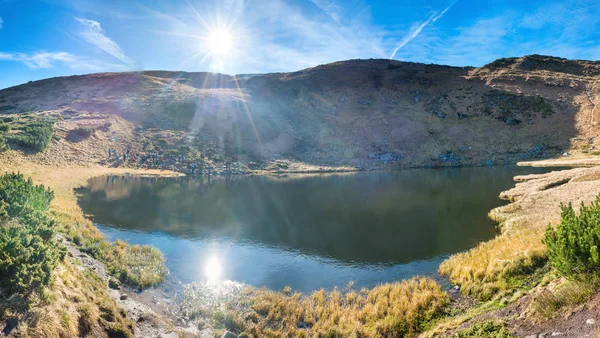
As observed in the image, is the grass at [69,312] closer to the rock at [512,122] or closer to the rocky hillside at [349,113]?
the rocky hillside at [349,113]

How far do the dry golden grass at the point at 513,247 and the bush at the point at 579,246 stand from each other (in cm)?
528

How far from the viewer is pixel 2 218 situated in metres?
14.0

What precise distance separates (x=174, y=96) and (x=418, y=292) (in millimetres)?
115585

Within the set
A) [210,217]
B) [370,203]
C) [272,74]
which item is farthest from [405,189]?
[272,74]

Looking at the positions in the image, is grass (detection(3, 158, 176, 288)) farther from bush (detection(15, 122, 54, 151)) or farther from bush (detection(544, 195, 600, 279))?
bush (detection(15, 122, 54, 151))

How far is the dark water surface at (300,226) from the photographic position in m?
23.0

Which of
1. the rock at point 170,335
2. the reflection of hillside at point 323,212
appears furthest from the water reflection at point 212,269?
the rock at point 170,335

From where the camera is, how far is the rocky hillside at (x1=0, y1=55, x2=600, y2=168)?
307 ft

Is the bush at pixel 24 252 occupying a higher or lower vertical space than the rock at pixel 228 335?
higher

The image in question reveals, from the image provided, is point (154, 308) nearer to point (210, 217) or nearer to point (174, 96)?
point (210, 217)

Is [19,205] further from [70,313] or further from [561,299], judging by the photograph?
[561,299]

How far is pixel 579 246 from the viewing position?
938cm

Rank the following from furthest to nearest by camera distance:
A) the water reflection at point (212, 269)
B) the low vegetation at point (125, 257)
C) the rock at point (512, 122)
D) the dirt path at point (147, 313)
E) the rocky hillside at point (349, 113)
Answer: the rock at point (512, 122), the rocky hillside at point (349, 113), the water reflection at point (212, 269), the low vegetation at point (125, 257), the dirt path at point (147, 313)

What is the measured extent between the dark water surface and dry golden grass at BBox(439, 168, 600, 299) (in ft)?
6.43
